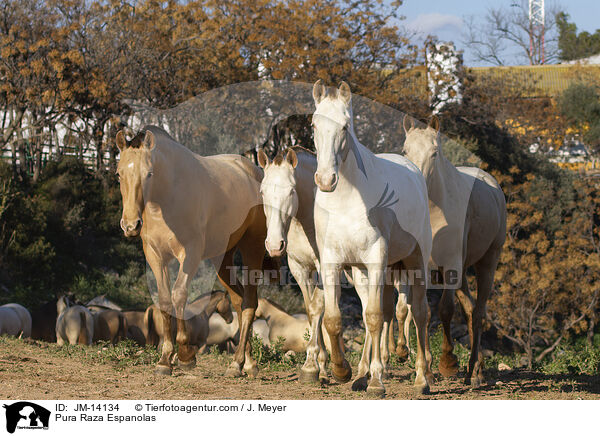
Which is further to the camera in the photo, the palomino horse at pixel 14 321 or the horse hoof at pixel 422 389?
the palomino horse at pixel 14 321

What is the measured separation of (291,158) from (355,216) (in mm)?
920

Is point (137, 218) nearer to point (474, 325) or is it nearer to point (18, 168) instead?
point (474, 325)

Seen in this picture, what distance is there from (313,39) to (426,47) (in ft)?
16.4

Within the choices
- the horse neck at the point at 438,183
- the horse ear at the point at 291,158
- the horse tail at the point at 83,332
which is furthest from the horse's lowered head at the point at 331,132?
the horse tail at the point at 83,332

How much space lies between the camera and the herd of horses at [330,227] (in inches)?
A: 235

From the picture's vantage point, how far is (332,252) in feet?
19.7

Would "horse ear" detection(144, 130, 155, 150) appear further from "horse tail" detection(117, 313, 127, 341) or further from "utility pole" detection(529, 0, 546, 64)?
"utility pole" detection(529, 0, 546, 64)

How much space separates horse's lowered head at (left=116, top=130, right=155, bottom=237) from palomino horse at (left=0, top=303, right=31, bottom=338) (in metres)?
6.18

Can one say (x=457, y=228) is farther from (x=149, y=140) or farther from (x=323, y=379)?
(x=149, y=140)

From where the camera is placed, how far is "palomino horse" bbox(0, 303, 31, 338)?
12.2 meters

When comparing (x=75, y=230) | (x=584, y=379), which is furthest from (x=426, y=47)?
(x=584, y=379)

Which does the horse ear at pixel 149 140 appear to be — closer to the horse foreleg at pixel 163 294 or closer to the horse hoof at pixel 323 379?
the horse foreleg at pixel 163 294

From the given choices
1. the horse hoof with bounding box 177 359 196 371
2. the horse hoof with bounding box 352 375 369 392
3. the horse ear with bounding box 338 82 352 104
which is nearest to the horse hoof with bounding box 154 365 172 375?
the horse hoof with bounding box 177 359 196 371

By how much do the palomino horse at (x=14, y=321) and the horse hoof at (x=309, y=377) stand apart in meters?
6.50
